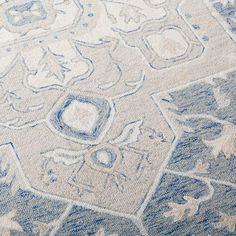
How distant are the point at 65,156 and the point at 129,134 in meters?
0.20

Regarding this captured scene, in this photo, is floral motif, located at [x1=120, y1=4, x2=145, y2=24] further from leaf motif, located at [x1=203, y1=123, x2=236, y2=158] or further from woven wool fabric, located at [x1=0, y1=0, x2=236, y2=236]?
leaf motif, located at [x1=203, y1=123, x2=236, y2=158]

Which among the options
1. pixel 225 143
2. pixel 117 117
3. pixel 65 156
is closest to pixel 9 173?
pixel 65 156

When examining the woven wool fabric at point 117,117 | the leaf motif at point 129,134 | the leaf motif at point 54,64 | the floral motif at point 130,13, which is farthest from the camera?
the floral motif at point 130,13

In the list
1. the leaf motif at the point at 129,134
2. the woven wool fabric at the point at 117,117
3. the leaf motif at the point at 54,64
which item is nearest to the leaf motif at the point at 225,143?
the woven wool fabric at the point at 117,117

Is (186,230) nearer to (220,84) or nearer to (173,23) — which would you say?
(220,84)

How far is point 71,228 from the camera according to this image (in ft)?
3.38

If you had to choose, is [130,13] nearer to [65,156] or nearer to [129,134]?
[129,134]

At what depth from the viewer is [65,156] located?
3.78 feet

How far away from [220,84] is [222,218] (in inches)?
17.8

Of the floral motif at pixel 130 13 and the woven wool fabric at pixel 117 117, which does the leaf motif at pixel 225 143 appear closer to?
the woven wool fabric at pixel 117 117

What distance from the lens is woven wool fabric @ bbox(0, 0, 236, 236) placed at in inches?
41.4

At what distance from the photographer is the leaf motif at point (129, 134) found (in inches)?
46.4

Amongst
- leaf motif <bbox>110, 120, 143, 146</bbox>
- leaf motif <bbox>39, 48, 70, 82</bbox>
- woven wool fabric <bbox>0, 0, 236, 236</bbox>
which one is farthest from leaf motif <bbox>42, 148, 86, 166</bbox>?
leaf motif <bbox>39, 48, 70, 82</bbox>

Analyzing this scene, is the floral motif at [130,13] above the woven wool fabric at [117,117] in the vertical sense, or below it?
above
